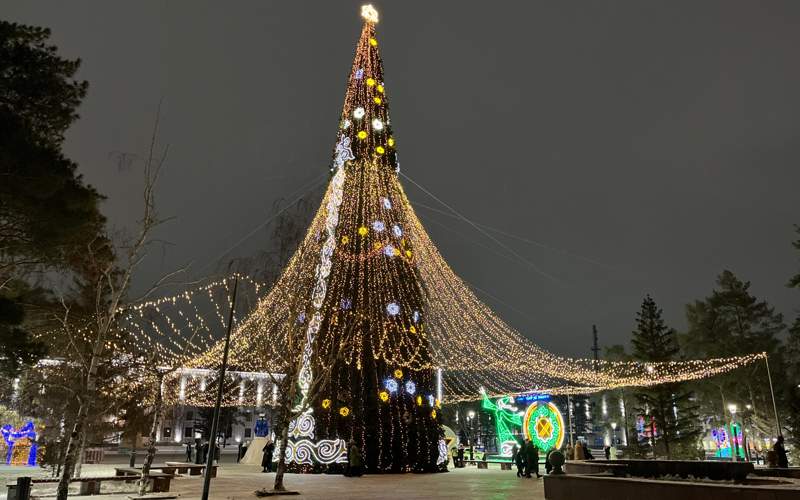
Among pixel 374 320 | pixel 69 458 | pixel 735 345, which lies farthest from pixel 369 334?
pixel 735 345

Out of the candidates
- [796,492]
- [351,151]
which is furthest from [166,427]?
[796,492]

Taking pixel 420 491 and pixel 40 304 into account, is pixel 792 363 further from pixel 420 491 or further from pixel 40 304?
pixel 40 304

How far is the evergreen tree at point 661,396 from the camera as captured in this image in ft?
118

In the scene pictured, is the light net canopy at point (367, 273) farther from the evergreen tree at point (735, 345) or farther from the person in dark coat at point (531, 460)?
the evergreen tree at point (735, 345)

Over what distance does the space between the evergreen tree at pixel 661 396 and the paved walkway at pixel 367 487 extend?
2118 cm

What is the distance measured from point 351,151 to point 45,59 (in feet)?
41.4

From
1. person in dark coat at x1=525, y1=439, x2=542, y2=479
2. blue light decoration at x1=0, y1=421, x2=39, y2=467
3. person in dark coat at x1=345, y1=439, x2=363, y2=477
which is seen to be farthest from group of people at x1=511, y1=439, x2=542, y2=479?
blue light decoration at x1=0, y1=421, x2=39, y2=467

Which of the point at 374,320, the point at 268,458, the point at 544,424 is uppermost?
the point at 374,320

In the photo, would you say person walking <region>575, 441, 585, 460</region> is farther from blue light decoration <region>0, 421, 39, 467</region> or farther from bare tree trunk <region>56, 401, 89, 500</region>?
blue light decoration <region>0, 421, 39, 467</region>

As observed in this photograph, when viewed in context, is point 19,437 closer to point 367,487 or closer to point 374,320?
point 374,320

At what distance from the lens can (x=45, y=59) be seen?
11547 millimetres

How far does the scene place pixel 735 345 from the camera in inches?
1684

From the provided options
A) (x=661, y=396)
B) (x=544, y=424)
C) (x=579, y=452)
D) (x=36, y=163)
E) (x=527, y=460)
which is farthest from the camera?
(x=661, y=396)

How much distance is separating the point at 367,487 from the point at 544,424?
14707 mm
